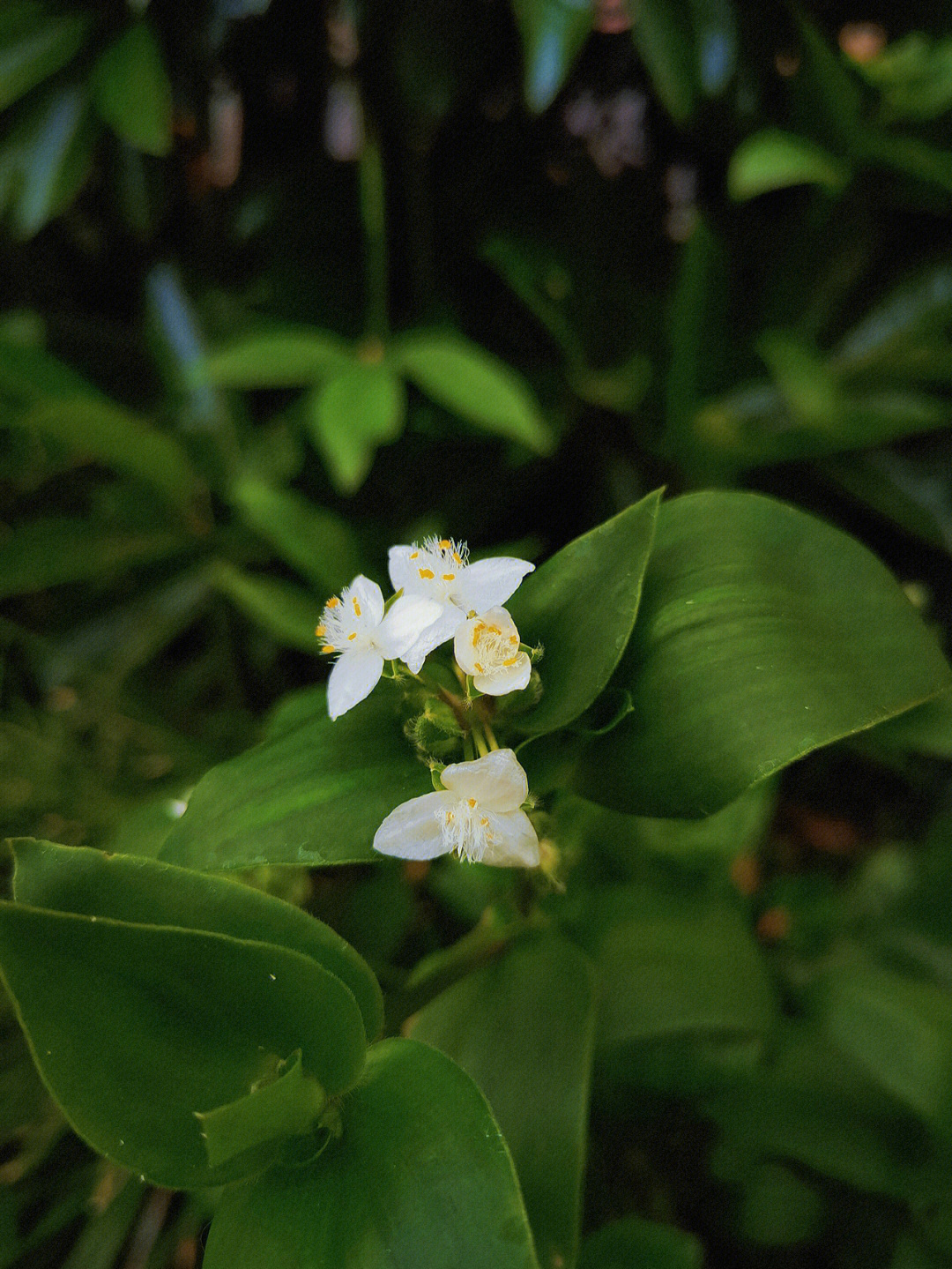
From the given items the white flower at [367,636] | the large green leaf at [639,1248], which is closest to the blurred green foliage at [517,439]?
the large green leaf at [639,1248]

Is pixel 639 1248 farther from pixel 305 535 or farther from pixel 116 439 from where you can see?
pixel 116 439

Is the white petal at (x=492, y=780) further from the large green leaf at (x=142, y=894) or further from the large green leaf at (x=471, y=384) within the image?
the large green leaf at (x=471, y=384)

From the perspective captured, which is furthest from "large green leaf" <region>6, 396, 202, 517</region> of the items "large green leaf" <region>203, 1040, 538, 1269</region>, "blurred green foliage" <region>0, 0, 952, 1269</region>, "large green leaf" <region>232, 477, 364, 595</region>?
"large green leaf" <region>203, 1040, 538, 1269</region>

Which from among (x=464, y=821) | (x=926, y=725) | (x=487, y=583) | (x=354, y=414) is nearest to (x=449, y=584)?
(x=487, y=583)

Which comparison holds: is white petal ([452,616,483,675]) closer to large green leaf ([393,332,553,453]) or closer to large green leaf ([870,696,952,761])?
large green leaf ([870,696,952,761])

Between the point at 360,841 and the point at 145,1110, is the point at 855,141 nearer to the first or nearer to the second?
the point at 360,841

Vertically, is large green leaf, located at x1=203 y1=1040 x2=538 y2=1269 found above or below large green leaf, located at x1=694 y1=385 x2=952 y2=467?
above
